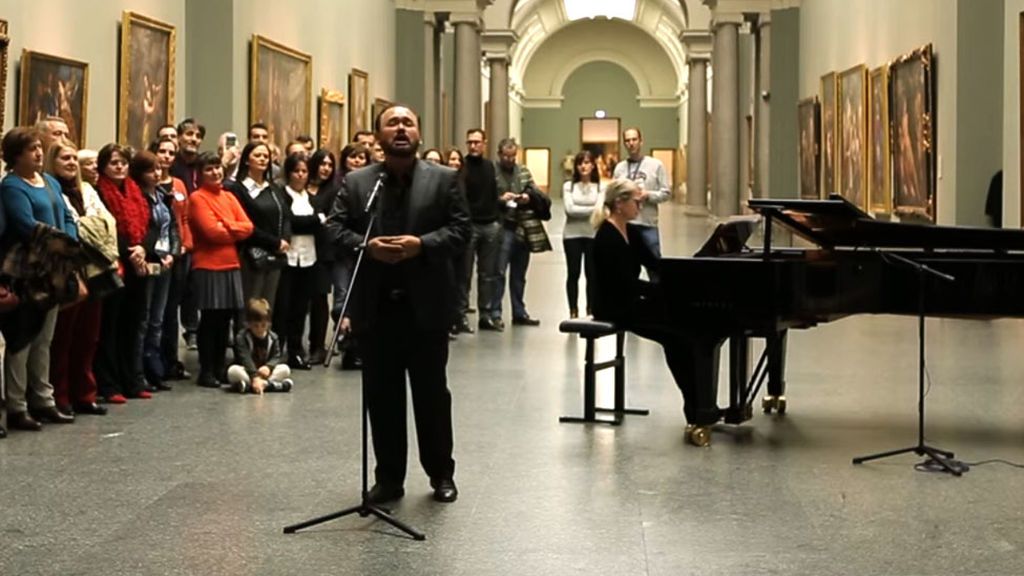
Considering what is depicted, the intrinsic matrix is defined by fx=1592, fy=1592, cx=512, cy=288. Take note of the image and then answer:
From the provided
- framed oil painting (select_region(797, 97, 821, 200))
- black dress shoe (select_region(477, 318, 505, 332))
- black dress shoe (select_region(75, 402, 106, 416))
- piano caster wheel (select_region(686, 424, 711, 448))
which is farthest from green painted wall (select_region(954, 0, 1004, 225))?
black dress shoe (select_region(75, 402, 106, 416))

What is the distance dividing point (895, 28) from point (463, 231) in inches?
633

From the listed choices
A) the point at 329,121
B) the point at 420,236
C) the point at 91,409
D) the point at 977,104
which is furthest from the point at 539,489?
the point at 329,121

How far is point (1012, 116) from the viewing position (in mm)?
16531

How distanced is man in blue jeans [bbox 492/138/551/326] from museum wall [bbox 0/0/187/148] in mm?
3864

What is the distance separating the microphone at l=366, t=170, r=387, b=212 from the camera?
282 inches

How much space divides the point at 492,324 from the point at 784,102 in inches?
728

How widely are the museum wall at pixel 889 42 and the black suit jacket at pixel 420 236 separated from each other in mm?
12501

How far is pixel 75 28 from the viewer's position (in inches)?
539

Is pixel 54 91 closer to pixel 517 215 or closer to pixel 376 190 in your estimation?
pixel 517 215

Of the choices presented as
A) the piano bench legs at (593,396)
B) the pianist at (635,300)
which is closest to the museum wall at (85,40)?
the pianist at (635,300)

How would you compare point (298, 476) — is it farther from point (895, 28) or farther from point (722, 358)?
point (895, 28)

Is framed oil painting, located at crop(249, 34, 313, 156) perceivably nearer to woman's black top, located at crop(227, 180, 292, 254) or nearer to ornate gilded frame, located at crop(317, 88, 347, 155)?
ornate gilded frame, located at crop(317, 88, 347, 155)

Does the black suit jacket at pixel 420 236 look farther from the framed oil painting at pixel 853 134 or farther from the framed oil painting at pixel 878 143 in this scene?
the framed oil painting at pixel 853 134

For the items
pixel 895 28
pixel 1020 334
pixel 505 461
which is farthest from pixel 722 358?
pixel 895 28
